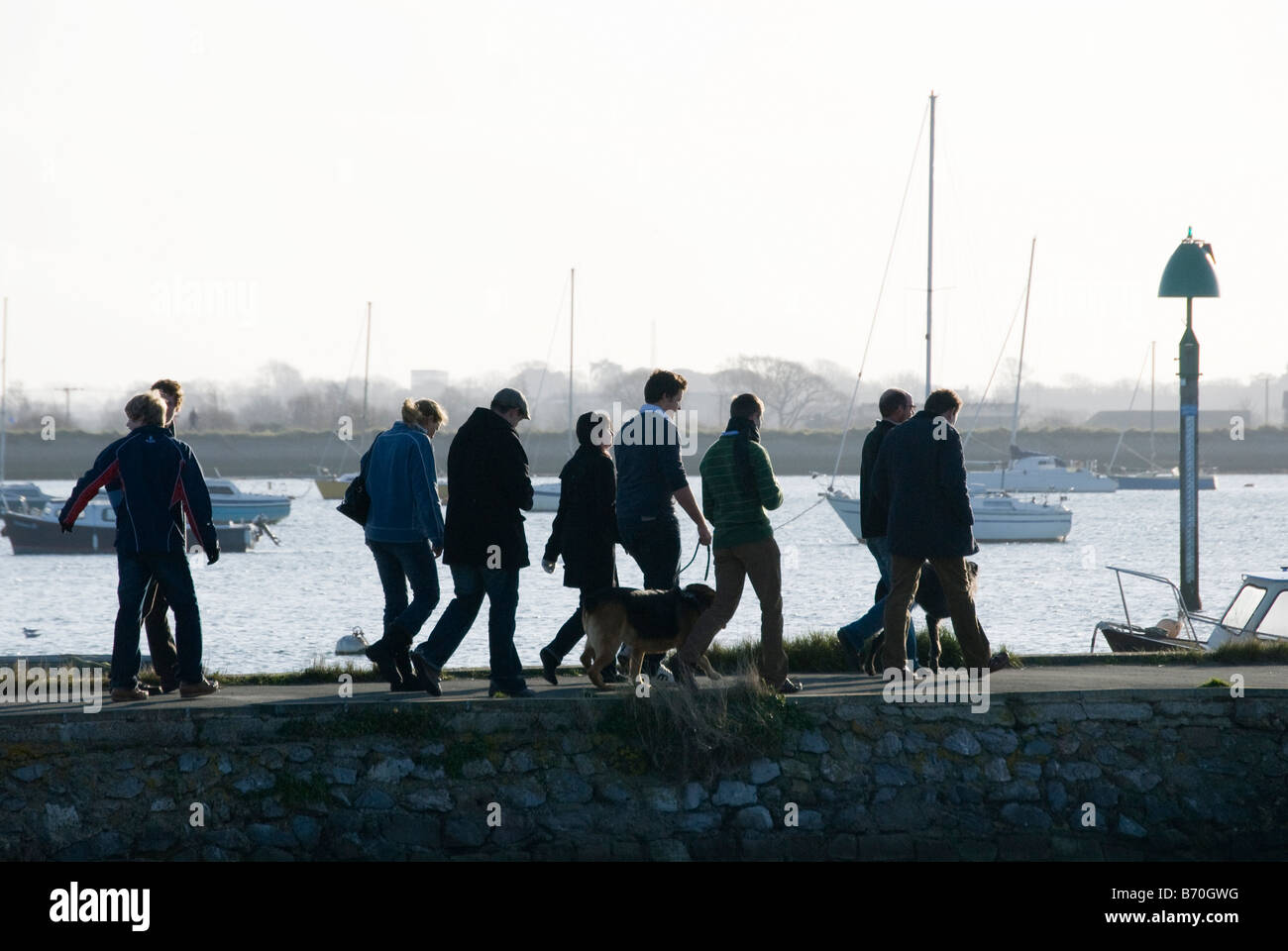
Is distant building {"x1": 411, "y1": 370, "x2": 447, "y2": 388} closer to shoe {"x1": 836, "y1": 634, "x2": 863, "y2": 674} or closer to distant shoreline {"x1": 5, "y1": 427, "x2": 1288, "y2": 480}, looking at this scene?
distant shoreline {"x1": 5, "y1": 427, "x2": 1288, "y2": 480}

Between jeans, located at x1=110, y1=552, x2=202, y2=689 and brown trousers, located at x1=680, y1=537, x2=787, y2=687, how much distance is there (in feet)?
9.01

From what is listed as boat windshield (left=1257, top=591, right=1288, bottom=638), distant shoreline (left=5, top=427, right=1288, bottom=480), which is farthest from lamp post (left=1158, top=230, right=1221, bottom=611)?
distant shoreline (left=5, top=427, right=1288, bottom=480)

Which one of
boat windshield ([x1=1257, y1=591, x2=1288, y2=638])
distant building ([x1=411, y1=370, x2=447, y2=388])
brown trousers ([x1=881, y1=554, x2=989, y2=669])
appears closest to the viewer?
brown trousers ([x1=881, y1=554, x2=989, y2=669])

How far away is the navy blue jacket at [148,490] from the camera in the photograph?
8.22m

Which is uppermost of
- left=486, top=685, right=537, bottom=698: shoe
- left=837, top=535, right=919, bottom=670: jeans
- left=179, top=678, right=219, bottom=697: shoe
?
left=837, top=535, right=919, bottom=670: jeans

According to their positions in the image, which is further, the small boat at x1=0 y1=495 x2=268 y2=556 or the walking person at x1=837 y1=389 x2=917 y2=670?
the small boat at x1=0 y1=495 x2=268 y2=556

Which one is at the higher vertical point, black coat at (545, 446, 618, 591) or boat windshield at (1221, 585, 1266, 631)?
black coat at (545, 446, 618, 591)

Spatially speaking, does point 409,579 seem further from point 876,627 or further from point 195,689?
point 876,627

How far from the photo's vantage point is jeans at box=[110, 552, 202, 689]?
824 centimetres

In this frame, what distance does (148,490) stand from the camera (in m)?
8.24

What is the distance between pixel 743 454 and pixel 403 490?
1.98 metres

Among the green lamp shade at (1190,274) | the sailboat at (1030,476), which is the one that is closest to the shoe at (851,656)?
the green lamp shade at (1190,274)

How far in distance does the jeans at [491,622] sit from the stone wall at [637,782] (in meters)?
0.44
